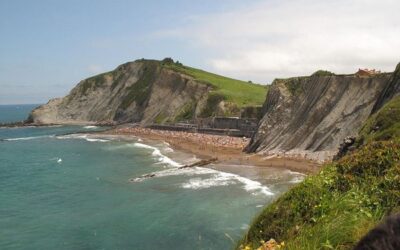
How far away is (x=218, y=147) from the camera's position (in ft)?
242

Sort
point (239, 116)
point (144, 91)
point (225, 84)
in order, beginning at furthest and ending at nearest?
point (144, 91)
point (225, 84)
point (239, 116)

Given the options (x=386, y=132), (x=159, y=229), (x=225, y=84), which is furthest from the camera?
(x=225, y=84)

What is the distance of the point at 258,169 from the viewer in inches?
2085

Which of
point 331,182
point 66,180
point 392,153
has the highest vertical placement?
point 392,153

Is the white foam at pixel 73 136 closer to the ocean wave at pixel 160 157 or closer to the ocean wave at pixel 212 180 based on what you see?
the ocean wave at pixel 160 157

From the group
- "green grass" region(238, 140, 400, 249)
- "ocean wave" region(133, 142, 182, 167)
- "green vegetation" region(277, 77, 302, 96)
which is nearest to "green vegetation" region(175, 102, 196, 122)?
"ocean wave" region(133, 142, 182, 167)

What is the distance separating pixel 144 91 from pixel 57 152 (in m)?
56.6

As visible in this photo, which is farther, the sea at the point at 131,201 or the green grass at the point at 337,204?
the sea at the point at 131,201

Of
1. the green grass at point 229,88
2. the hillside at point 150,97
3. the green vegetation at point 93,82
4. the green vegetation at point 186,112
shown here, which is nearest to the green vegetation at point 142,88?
the hillside at point 150,97

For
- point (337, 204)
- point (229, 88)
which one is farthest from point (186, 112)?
point (337, 204)

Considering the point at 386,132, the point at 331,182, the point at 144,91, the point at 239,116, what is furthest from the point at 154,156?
the point at 144,91

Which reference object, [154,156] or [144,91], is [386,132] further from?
[144,91]

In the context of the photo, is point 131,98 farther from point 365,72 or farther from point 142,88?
point 365,72

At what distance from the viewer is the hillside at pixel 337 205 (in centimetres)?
766
